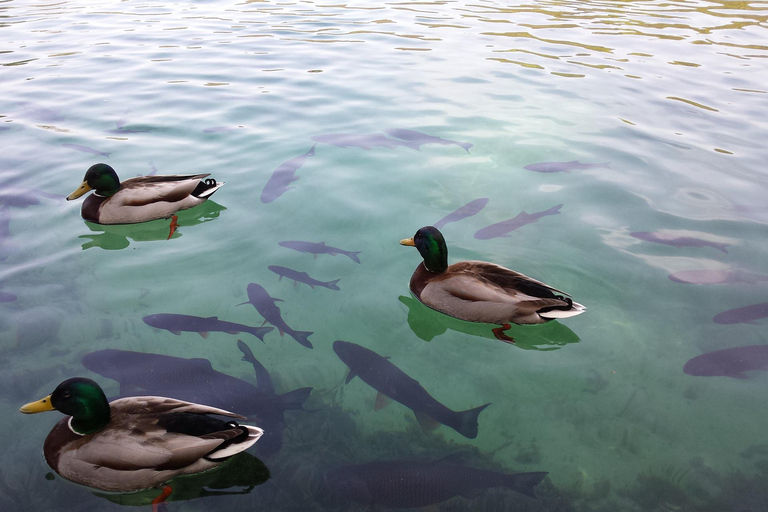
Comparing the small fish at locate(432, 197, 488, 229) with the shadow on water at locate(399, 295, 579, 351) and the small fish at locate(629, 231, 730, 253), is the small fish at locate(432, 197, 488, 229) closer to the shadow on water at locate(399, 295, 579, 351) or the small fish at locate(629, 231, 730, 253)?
the shadow on water at locate(399, 295, 579, 351)

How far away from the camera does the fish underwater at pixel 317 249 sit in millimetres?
5914

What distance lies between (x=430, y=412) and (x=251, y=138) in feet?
19.8

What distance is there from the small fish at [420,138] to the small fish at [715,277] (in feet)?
12.2

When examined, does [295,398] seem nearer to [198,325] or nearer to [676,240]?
[198,325]

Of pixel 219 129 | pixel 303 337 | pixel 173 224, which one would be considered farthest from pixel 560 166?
pixel 219 129

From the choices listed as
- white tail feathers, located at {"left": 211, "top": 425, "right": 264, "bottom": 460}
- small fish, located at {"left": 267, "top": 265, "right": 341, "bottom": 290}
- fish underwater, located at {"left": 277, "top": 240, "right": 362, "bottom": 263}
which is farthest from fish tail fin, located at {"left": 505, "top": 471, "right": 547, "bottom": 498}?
fish underwater, located at {"left": 277, "top": 240, "right": 362, "bottom": 263}

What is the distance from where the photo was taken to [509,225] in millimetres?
6309

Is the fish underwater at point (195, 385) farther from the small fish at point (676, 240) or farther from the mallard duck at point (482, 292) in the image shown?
the small fish at point (676, 240)

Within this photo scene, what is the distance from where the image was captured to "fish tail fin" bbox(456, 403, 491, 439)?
3.96 m

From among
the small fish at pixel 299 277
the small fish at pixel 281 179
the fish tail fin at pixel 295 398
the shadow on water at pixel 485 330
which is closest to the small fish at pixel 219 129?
the small fish at pixel 281 179

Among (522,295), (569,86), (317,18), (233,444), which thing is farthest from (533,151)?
(317,18)

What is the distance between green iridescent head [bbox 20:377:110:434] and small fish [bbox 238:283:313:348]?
1.61 m

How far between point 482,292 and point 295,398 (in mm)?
1790

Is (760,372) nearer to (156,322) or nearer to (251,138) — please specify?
(156,322)
